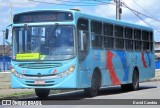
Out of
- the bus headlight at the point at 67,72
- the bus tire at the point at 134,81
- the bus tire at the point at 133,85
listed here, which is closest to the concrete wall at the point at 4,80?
the bus tire at the point at 133,85

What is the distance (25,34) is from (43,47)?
3.36 feet

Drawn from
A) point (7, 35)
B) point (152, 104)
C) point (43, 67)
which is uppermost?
point (7, 35)

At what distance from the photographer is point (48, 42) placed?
16.7 meters

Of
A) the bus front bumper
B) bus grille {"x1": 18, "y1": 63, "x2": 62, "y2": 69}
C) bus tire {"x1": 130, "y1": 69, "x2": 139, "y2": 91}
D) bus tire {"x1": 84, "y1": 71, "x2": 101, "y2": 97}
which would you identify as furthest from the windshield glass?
bus tire {"x1": 130, "y1": 69, "x2": 139, "y2": 91}

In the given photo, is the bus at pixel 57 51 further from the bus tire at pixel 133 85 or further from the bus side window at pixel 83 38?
the bus tire at pixel 133 85

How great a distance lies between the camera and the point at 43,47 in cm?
1667

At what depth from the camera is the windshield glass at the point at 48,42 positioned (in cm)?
1659

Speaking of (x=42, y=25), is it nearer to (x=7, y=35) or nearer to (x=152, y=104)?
(x=7, y=35)

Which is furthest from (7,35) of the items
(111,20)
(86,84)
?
(111,20)

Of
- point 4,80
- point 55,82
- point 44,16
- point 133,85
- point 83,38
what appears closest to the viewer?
point 55,82

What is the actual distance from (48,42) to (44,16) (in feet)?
3.52

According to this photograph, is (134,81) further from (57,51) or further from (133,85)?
(57,51)

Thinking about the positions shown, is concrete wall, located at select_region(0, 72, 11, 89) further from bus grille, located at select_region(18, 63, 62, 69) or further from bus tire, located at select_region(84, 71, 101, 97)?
bus grille, located at select_region(18, 63, 62, 69)

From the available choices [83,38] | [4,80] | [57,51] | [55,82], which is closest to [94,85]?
[83,38]
